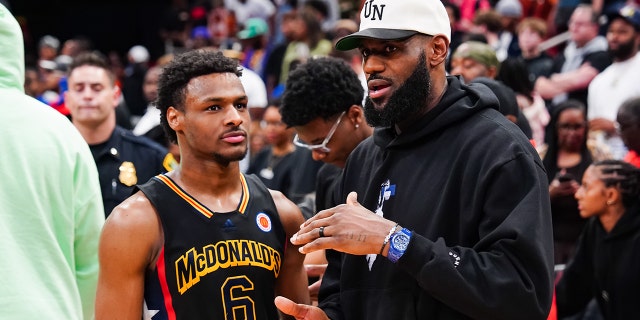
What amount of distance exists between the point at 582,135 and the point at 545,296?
15.4 ft

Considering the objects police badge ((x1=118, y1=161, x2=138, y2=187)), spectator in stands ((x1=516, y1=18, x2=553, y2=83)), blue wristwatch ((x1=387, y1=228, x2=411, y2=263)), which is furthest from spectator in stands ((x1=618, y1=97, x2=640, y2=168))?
blue wristwatch ((x1=387, y1=228, x2=411, y2=263))

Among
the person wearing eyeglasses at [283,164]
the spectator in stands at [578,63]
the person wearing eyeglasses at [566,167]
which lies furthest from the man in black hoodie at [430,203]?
the spectator in stands at [578,63]

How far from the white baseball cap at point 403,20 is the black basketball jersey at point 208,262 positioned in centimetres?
98

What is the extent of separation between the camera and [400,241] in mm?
3111

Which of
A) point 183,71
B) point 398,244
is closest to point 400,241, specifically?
point 398,244

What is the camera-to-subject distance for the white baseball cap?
136 inches

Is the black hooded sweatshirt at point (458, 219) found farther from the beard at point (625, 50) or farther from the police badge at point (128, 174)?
the beard at point (625, 50)

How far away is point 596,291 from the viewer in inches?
254

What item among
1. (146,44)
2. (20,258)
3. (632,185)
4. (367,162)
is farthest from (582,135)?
(146,44)

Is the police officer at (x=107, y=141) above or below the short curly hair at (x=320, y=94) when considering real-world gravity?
below

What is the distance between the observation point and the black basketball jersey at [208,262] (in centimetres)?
378

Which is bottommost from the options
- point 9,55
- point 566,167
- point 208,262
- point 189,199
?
point 566,167

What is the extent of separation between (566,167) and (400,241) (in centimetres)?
475

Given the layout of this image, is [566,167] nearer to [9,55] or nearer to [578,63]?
[578,63]
